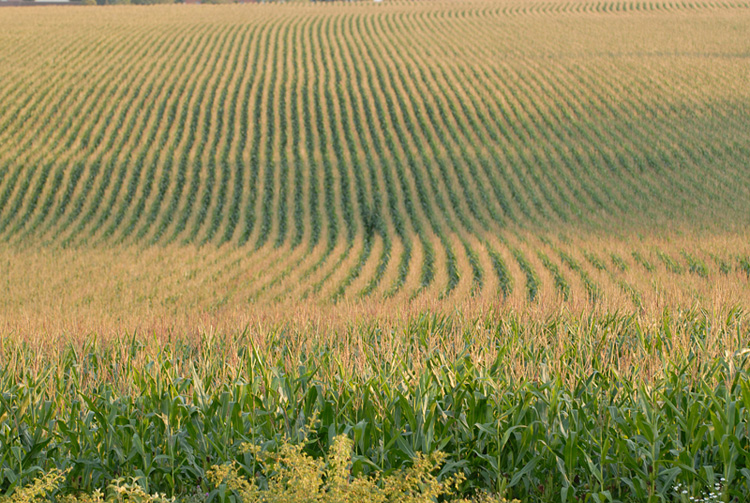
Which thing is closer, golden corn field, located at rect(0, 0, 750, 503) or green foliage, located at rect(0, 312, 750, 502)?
green foliage, located at rect(0, 312, 750, 502)

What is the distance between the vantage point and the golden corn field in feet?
12.2

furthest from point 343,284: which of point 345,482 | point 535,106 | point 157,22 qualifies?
point 157,22

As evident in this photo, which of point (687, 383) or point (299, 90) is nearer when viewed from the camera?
point (687, 383)

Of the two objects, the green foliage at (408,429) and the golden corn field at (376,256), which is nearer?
the green foliage at (408,429)

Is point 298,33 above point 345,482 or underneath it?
above

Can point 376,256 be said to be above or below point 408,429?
below

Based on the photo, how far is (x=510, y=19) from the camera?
159ft

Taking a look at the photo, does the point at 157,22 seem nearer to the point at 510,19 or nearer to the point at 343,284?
the point at 510,19

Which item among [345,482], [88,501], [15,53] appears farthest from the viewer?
[15,53]

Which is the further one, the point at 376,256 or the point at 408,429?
the point at 376,256

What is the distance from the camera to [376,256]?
14.6 m

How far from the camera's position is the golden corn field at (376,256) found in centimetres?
373

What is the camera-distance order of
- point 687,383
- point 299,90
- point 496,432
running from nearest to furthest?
point 496,432 → point 687,383 → point 299,90

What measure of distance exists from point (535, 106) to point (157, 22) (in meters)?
32.1
